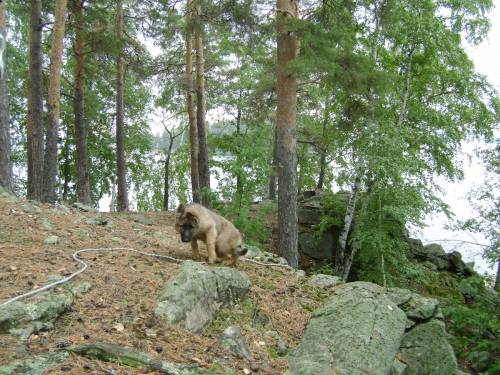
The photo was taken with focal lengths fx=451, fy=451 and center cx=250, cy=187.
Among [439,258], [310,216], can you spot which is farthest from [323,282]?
[439,258]

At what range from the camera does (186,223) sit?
703 centimetres

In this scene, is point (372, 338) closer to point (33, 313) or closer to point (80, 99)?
point (33, 313)

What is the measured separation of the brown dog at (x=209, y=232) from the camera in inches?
277

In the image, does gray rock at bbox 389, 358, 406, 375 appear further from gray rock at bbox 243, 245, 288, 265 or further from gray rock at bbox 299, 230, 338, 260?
gray rock at bbox 299, 230, 338, 260

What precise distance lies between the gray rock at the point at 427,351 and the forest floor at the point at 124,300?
4.93ft

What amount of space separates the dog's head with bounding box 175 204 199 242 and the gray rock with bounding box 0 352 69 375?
124 inches

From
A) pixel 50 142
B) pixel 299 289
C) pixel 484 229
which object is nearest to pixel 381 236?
pixel 484 229

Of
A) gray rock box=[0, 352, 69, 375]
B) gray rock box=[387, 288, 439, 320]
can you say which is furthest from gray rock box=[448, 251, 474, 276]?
gray rock box=[0, 352, 69, 375]

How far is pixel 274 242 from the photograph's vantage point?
685 inches

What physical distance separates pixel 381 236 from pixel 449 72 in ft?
21.2

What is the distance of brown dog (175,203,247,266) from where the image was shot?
7039mm

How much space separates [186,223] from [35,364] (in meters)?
3.59

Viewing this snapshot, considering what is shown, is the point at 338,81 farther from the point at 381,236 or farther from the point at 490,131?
the point at 490,131

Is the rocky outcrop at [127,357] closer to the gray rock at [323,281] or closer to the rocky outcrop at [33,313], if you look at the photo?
the rocky outcrop at [33,313]
